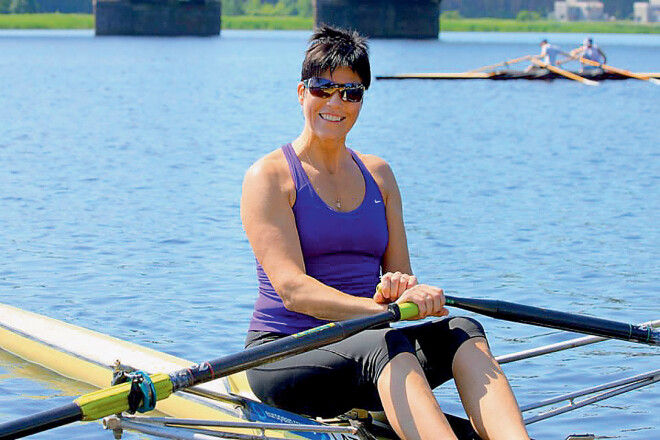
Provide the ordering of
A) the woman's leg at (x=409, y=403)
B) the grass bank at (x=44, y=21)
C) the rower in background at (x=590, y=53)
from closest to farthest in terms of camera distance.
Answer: the woman's leg at (x=409, y=403) < the rower in background at (x=590, y=53) < the grass bank at (x=44, y=21)

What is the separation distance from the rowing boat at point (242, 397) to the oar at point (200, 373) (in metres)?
0.03

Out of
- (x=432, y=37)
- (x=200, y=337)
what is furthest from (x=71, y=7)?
(x=200, y=337)

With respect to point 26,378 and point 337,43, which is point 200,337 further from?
point 337,43

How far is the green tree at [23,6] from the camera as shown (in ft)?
366

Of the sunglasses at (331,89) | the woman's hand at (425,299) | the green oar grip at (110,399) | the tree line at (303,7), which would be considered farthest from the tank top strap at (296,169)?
the tree line at (303,7)

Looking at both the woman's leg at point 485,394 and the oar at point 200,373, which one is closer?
the oar at point 200,373

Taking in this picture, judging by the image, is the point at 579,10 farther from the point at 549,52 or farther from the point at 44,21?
the point at 549,52

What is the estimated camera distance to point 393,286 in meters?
4.34

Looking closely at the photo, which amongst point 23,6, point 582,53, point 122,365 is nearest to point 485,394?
point 122,365

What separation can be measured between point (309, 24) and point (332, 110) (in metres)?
116

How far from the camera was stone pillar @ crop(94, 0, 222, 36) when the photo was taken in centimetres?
8700

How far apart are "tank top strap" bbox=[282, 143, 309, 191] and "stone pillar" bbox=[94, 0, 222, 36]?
84390mm

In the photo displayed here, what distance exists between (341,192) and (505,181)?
13.9 meters

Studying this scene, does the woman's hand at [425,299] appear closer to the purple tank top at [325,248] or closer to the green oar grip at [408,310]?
the green oar grip at [408,310]
